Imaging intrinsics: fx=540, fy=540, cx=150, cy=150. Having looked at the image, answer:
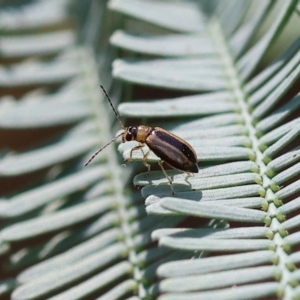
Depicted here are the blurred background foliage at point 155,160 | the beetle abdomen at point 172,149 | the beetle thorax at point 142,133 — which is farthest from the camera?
the beetle thorax at point 142,133

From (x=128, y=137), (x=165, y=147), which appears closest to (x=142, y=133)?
(x=128, y=137)

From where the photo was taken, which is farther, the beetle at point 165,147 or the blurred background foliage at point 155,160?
Result: the beetle at point 165,147

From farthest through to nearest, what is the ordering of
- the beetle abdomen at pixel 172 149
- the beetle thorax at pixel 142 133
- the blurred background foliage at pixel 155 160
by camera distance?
the beetle thorax at pixel 142 133, the beetle abdomen at pixel 172 149, the blurred background foliage at pixel 155 160

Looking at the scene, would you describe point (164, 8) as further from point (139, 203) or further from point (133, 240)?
point (133, 240)

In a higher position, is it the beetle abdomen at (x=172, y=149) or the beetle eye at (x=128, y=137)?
the beetle eye at (x=128, y=137)

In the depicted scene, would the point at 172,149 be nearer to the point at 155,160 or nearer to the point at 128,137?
the point at 155,160

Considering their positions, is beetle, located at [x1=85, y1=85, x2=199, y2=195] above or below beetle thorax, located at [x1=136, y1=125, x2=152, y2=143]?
below
